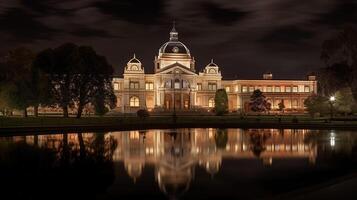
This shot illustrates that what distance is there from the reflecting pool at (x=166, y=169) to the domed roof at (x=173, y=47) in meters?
89.4

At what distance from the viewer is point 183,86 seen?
113m

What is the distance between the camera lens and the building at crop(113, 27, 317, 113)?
4414 inches

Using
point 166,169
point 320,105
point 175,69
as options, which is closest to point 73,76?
point 320,105

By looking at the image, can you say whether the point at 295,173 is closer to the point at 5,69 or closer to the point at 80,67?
the point at 80,67

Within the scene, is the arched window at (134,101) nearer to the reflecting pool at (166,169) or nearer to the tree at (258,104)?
the tree at (258,104)

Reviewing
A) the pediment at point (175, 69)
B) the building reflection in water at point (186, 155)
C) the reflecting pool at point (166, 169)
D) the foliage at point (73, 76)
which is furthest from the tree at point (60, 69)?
Result: the pediment at point (175, 69)

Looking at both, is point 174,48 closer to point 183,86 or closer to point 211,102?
point 183,86

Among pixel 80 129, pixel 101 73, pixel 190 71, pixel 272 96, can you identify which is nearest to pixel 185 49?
pixel 190 71

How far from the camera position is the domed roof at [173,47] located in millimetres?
118125

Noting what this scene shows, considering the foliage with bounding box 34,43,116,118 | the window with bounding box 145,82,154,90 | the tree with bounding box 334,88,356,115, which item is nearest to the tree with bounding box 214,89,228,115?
the window with bounding box 145,82,154,90

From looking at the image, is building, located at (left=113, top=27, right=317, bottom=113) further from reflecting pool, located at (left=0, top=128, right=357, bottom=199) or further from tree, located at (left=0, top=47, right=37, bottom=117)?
reflecting pool, located at (left=0, top=128, right=357, bottom=199)

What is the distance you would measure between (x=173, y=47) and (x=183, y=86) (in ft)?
40.9

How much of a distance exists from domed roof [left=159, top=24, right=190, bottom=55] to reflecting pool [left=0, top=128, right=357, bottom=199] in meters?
89.4

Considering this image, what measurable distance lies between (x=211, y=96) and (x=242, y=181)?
10089 centimetres
